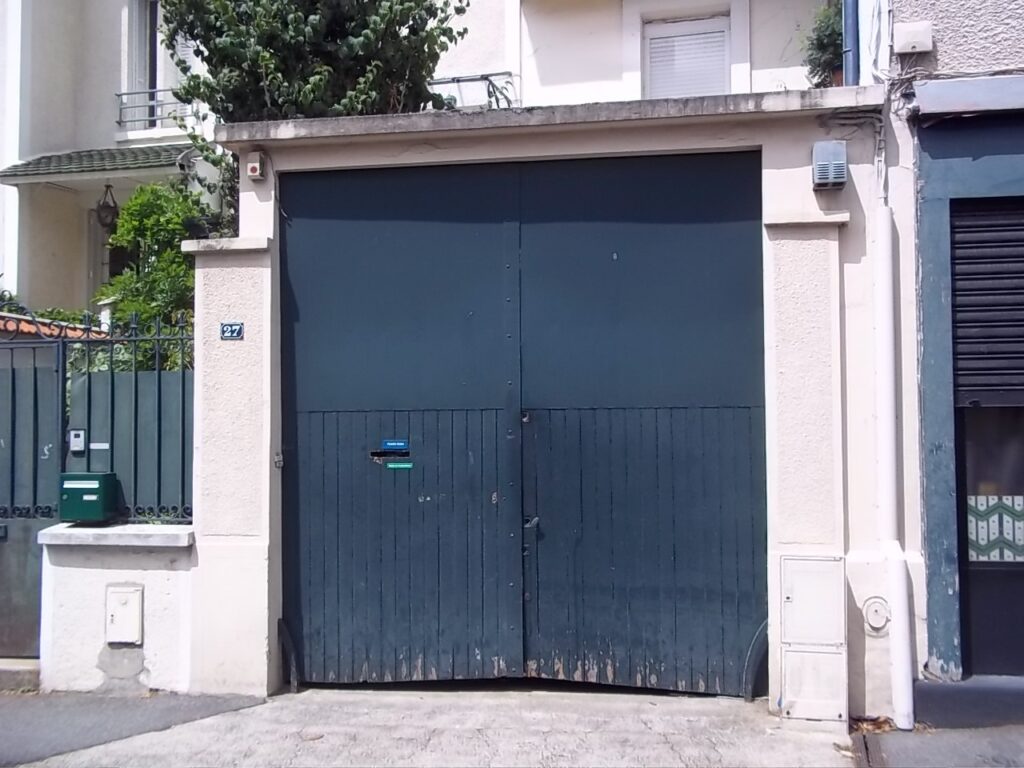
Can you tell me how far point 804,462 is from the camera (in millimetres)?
4871

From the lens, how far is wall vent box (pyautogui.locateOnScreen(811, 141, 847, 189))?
482cm

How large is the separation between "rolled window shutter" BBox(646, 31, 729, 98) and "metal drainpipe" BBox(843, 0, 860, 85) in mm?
3342

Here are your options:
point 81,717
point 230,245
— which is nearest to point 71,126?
point 230,245

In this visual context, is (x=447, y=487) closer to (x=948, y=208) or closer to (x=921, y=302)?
(x=921, y=302)

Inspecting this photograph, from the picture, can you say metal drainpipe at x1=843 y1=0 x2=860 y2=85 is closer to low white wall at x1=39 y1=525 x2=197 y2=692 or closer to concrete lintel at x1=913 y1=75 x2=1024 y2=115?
concrete lintel at x1=913 y1=75 x2=1024 y2=115

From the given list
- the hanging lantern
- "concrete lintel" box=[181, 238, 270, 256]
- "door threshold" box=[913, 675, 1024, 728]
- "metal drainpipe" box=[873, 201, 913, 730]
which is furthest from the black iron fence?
the hanging lantern

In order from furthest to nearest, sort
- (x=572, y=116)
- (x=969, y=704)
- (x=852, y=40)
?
(x=852, y=40) < (x=572, y=116) < (x=969, y=704)

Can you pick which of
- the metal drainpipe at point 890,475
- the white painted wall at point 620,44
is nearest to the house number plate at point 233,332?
the metal drainpipe at point 890,475

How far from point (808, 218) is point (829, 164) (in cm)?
29

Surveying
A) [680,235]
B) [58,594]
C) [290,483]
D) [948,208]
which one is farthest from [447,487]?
[948,208]

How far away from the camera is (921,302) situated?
480 centimetres

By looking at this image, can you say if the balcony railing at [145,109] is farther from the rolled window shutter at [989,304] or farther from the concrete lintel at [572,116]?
the rolled window shutter at [989,304]

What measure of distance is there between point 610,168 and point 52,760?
4.25m

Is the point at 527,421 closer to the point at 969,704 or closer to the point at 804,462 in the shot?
the point at 804,462
